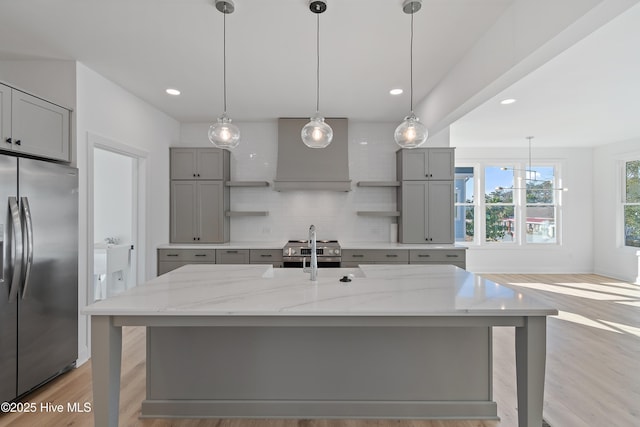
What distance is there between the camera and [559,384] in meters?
2.64

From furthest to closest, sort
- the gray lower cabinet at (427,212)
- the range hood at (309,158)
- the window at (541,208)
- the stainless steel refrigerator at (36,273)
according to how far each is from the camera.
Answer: the window at (541,208), the range hood at (309,158), the gray lower cabinet at (427,212), the stainless steel refrigerator at (36,273)

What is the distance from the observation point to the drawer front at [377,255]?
4.42 meters

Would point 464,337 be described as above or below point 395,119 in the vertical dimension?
below

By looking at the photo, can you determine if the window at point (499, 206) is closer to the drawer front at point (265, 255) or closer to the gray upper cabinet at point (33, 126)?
the drawer front at point (265, 255)

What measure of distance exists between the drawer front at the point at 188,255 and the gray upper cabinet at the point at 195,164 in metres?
1.07

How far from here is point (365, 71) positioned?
3281mm

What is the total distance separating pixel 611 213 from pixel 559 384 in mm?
6106

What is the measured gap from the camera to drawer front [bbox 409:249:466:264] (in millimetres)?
4410

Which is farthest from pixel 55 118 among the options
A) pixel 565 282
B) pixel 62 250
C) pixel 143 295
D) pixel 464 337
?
pixel 565 282

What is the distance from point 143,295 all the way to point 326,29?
88.5 inches

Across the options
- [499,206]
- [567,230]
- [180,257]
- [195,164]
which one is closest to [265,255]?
[180,257]

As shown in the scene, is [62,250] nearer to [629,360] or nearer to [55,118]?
[55,118]

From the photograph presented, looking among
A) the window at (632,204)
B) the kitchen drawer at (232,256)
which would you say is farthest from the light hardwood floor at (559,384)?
the window at (632,204)

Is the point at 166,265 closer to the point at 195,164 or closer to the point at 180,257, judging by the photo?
the point at 180,257
